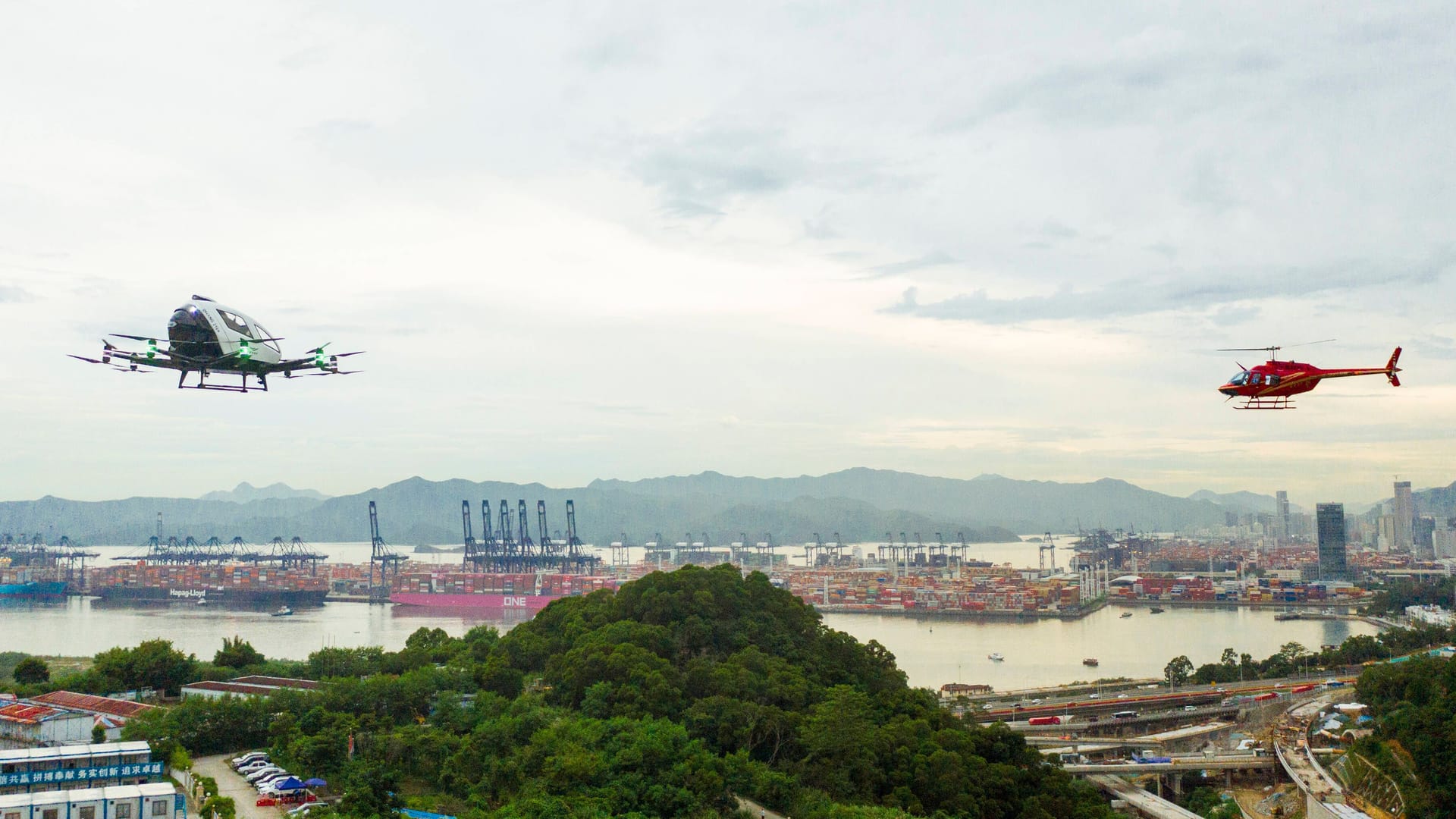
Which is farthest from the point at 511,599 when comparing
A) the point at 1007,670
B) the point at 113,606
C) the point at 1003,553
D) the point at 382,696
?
the point at 1003,553

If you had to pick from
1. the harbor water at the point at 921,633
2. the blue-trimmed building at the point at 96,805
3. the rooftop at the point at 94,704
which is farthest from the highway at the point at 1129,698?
the blue-trimmed building at the point at 96,805

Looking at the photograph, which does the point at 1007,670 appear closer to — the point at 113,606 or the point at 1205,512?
the point at 113,606

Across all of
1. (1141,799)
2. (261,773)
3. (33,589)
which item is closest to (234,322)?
(261,773)

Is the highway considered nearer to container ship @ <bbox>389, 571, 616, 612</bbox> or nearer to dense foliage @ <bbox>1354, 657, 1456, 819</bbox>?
dense foliage @ <bbox>1354, 657, 1456, 819</bbox>

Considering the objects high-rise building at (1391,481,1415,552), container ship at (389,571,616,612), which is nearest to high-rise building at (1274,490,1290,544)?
high-rise building at (1391,481,1415,552)

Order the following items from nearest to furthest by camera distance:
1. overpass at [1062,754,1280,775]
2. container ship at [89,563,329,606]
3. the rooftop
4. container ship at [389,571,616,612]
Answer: the rooftop, overpass at [1062,754,1280,775], container ship at [389,571,616,612], container ship at [89,563,329,606]

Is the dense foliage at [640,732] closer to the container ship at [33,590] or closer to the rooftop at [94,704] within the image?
the rooftop at [94,704]

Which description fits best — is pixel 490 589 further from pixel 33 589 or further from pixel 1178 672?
pixel 1178 672
